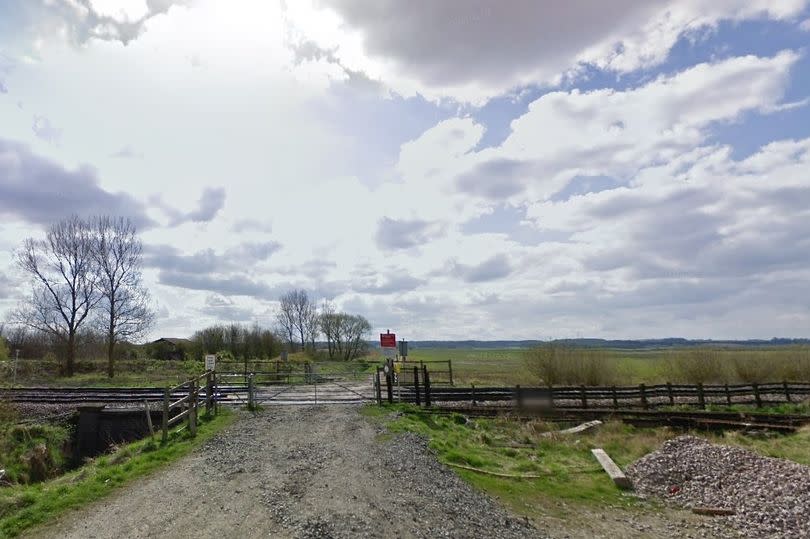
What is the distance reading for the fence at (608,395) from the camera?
23484 mm

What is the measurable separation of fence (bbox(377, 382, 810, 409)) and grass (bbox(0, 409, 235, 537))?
9531mm

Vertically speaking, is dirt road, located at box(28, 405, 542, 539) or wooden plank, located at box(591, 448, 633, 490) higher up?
dirt road, located at box(28, 405, 542, 539)

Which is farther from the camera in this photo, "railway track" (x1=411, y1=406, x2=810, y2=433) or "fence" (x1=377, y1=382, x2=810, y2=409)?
"fence" (x1=377, y1=382, x2=810, y2=409)

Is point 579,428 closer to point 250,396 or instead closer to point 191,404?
point 250,396

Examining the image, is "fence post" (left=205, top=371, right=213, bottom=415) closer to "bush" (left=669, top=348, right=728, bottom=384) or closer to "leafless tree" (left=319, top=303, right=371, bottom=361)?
"bush" (left=669, top=348, right=728, bottom=384)

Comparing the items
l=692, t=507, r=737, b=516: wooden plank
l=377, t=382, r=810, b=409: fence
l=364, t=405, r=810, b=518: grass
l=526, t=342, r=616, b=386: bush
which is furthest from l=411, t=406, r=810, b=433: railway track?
l=526, t=342, r=616, b=386: bush

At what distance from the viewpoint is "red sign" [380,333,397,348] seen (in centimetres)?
2227

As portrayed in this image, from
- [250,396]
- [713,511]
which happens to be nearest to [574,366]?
[250,396]

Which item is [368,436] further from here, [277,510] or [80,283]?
[80,283]

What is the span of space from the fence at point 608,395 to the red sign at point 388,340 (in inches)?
87.5

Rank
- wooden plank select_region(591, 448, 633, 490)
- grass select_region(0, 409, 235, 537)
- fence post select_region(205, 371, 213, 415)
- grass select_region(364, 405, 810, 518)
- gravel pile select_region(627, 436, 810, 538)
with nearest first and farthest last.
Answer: grass select_region(0, 409, 235, 537) → gravel pile select_region(627, 436, 810, 538) → grass select_region(364, 405, 810, 518) → wooden plank select_region(591, 448, 633, 490) → fence post select_region(205, 371, 213, 415)

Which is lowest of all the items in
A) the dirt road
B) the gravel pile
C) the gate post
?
the gravel pile

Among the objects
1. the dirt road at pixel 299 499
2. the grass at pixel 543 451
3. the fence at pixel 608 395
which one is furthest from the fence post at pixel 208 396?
the fence at pixel 608 395

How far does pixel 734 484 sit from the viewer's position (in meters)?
11.9
